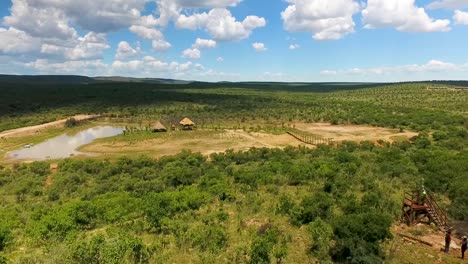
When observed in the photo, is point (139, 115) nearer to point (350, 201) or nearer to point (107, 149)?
point (107, 149)

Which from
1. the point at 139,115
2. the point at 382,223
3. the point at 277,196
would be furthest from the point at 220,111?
the point at 382,223

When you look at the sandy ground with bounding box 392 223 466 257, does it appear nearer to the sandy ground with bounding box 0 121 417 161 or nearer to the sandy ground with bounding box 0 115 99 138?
the sandy ground with bounding box 0 121 417 161

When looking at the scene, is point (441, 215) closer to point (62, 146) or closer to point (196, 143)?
point (196, 143)

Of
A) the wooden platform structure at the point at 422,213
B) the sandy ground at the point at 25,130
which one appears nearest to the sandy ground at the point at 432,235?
the wooden platform structure at the point at 422,213

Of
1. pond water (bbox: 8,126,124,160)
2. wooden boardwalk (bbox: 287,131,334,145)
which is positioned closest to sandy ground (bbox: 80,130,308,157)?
wooden boardwalk (bbox: 287,131,334,145)

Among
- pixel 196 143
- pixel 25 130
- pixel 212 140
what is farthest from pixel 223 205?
pixel 25 130
